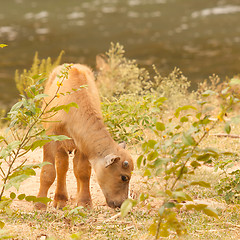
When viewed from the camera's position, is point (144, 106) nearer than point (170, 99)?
Yes

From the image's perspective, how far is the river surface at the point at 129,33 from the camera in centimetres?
2055

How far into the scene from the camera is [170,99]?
10.6 m

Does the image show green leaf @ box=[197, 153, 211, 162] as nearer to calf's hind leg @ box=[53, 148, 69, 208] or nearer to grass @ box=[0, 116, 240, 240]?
grass @ box=[0, 116, 240, 240]

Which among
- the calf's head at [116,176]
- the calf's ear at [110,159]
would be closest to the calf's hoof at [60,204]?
the calf's head at [116,176]

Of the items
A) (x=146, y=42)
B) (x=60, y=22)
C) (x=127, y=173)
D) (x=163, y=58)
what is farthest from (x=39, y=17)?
(x=127, y=173)

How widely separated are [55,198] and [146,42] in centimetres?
1852

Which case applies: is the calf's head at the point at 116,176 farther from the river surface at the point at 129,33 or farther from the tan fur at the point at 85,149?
the river surface at the point at 129,33

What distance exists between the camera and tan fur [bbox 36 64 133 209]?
217 inches

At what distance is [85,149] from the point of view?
5766 millimetres

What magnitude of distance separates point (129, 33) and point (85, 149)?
Result: 20.3 meters

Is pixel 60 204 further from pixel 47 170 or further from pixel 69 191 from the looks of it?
pixel 69 191

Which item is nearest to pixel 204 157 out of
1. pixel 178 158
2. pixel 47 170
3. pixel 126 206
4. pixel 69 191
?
pixel 178 158

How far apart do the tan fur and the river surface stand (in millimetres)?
10383

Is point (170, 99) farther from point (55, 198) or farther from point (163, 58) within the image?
point (163, 58)
